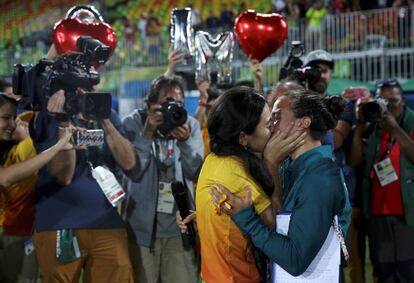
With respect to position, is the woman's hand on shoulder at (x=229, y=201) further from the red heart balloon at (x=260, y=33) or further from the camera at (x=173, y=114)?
the red heart balloon at (x=260, y=33)

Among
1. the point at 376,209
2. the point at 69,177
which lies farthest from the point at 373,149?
the point at 69,177

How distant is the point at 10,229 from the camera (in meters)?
4.41

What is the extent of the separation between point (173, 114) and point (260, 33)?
1.16m

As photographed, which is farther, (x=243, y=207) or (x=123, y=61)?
(x=123, y=61)

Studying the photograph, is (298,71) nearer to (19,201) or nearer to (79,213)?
(79,213)

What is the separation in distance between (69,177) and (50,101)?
0.53m

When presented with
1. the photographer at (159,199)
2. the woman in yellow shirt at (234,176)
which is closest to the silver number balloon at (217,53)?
the photographer at (159,199)

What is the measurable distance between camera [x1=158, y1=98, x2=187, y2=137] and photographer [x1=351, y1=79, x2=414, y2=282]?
1311 mm

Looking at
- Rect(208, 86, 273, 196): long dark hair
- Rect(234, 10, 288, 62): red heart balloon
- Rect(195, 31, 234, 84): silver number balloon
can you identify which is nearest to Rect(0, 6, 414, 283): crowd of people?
Rect(208, 86, 273, 196): long dark hair

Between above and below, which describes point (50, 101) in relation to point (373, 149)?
above

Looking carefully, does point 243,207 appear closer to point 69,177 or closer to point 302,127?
point 302,127

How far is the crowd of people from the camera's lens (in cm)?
243

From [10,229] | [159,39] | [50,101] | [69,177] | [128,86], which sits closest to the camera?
[50,101]

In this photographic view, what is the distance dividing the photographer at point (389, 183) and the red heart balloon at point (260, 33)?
78 centimetres
